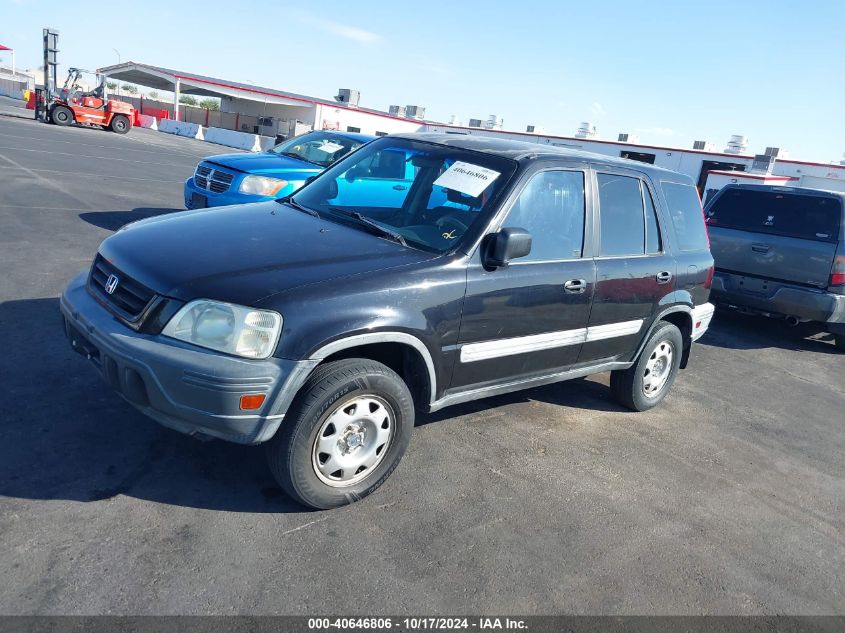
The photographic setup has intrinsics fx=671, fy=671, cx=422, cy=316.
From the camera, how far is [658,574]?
3387 mm

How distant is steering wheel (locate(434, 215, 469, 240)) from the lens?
3912 mm

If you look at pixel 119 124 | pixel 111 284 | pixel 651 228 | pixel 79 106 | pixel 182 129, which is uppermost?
pixel 651 228

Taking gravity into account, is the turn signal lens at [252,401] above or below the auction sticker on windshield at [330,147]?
below

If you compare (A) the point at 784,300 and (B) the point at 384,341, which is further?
(A) the point at 784,300

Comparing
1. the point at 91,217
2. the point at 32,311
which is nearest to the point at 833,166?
the point at 91,217

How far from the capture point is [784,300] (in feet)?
26.6

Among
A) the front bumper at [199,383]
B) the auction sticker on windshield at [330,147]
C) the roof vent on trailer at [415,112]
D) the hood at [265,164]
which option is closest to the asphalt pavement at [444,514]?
the front bumper at [199,383]

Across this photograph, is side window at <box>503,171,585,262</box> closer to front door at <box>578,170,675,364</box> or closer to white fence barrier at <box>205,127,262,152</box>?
front door at <box>578,170,675,364</box>

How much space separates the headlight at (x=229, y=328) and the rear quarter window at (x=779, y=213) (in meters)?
7.42

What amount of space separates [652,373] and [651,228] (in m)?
1.23

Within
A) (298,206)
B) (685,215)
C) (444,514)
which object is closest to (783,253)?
(685,215)

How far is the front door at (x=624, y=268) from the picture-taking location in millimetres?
4617

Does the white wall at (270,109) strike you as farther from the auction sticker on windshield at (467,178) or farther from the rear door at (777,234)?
the auction sticker on windshield at (467,178)

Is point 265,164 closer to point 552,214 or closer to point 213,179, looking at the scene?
point 213,179
